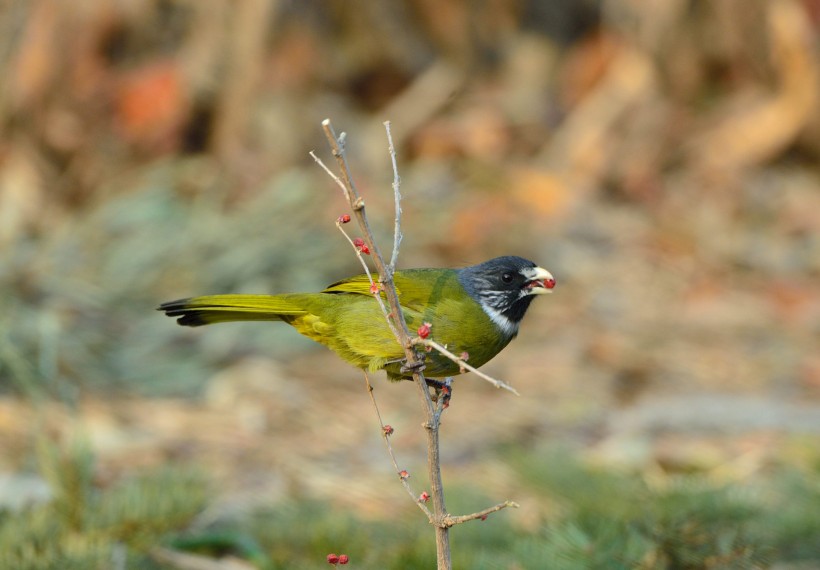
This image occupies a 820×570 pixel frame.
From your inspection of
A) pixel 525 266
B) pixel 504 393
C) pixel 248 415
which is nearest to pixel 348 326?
pixel 525 266

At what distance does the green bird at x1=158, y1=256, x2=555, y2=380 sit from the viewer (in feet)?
10.2

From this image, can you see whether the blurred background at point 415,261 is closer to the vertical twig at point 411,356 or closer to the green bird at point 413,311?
the green bird at point 413,311

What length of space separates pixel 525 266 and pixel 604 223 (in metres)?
6.51

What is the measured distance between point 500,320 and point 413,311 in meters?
0.28

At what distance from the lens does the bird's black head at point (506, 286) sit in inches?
129

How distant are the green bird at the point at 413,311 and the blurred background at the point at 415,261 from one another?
1.90ft

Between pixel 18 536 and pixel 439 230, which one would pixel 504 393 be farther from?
pixel 18 536

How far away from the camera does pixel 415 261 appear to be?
337 inches

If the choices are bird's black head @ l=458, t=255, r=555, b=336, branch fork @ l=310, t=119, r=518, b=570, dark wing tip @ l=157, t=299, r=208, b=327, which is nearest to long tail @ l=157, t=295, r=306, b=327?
dark wing tip @ l=157, t=299, r=208, b=327

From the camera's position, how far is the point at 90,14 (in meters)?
8.95

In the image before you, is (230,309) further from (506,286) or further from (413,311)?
(506,286)

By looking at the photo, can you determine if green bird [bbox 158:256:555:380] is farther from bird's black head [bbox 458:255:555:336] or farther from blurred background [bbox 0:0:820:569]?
blurred background [bbox 0:0:820:569]

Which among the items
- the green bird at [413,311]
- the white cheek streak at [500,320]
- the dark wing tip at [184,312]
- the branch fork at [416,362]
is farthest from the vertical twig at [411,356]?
the white cheek streak at [500,320]

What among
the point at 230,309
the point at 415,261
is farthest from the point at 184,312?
the point at 415,261
